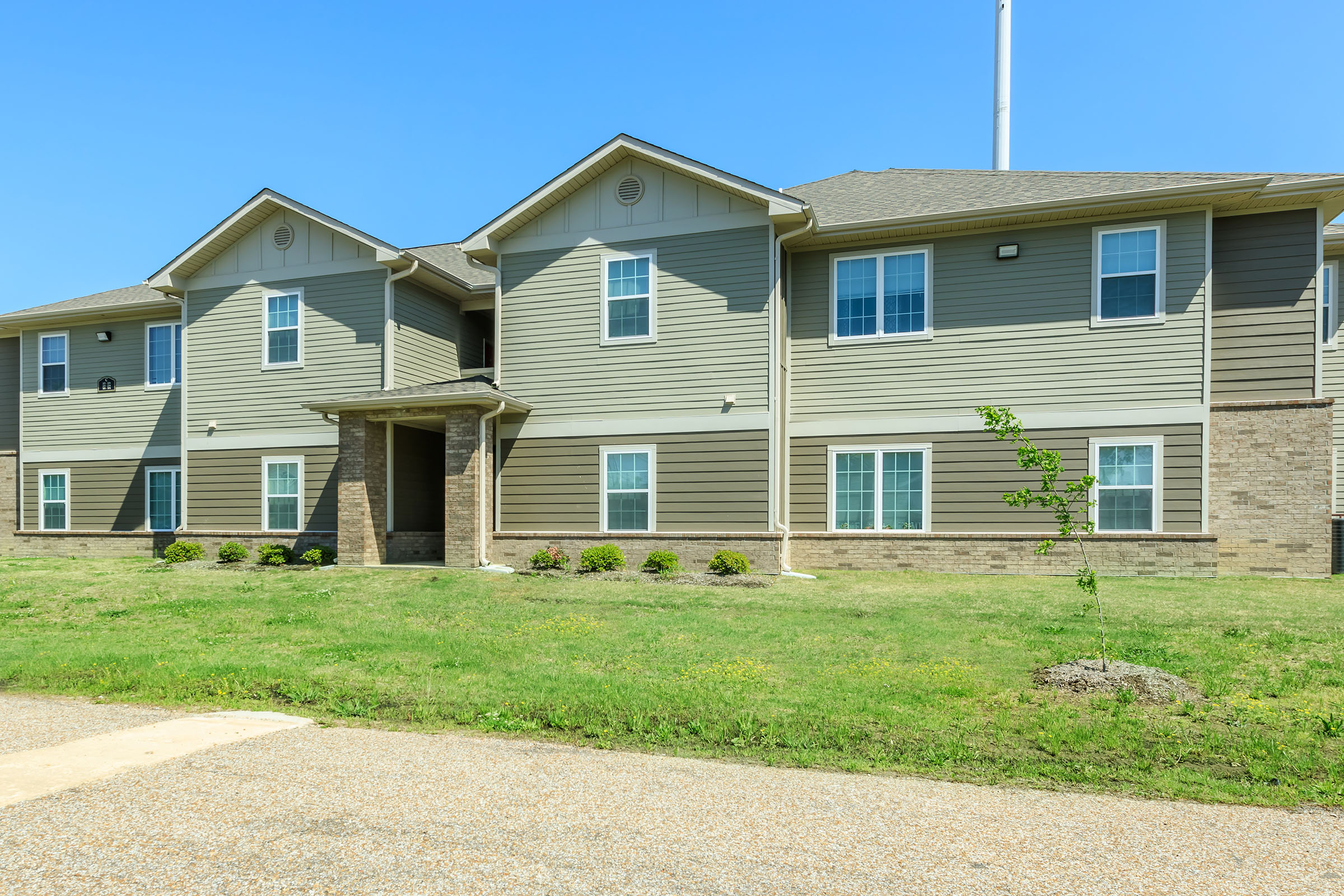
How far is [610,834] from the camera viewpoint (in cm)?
395

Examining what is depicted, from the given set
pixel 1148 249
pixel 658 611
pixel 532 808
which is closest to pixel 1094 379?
pixel 1148 249

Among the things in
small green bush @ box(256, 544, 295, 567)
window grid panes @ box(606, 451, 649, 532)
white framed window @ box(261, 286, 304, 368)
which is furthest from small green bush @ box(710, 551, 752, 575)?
white framed window @ box(261, 286, 304, 368)

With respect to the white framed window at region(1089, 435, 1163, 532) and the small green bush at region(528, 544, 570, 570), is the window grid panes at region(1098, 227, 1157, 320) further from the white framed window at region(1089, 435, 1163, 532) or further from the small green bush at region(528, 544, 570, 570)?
the small green bush at region(528, 544, 570, 570)

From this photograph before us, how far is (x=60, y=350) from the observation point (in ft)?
70.9

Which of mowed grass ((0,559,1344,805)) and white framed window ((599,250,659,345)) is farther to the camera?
white framed window ((599,250,659,345))

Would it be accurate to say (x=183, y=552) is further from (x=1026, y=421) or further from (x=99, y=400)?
(x=1026, y=421)

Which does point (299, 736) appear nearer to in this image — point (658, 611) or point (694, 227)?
point (658, 611)

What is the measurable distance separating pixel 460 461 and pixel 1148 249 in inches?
493

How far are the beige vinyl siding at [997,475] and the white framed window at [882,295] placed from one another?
1926 millimetres

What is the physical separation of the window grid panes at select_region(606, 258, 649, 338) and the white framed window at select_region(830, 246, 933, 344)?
3481mm

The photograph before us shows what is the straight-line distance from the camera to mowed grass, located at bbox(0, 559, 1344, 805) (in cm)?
527

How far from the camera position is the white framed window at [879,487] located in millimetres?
15633

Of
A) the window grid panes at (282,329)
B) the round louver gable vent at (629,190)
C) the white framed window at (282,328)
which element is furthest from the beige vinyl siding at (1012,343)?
the window grid panes at (282,329)

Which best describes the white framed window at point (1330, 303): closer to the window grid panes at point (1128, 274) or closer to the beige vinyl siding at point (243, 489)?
the window grid panes at point (1128, 274)
